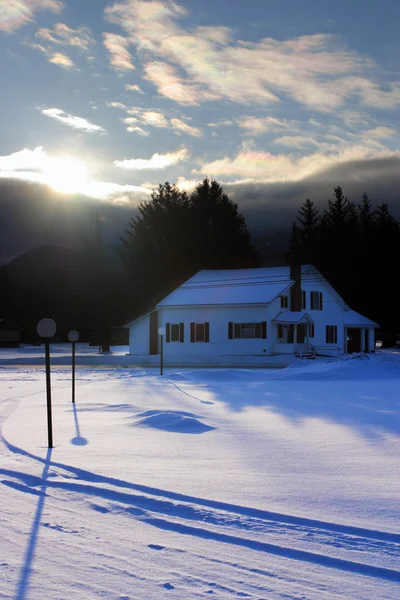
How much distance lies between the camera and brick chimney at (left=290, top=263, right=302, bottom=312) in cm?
4516

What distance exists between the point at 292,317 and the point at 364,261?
95.2 ft

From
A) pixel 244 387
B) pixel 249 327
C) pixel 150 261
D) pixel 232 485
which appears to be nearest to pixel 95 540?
pixel 232 485

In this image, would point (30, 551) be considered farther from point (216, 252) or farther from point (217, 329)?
point (216, 252)

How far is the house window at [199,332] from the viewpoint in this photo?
44.4m

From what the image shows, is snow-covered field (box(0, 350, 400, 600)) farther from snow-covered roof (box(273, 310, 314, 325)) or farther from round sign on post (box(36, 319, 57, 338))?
snow-covered roof (box(273, 310, 314, 325))

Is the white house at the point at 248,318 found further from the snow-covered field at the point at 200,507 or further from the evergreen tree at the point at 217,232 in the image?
the snow-covered field at the point at 200,507

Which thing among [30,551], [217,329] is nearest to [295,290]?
[217,329]

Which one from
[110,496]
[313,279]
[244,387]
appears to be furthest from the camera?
[313,279]

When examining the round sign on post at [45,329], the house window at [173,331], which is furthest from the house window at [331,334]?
the round sign on post at [45,329]

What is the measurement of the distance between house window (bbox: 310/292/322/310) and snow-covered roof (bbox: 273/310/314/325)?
8.59ft

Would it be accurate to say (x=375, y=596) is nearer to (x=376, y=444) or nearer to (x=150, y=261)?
(x=376, y=444)

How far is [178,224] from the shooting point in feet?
222

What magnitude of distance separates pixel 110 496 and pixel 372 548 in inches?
114

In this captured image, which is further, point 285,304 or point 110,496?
point 285,304
